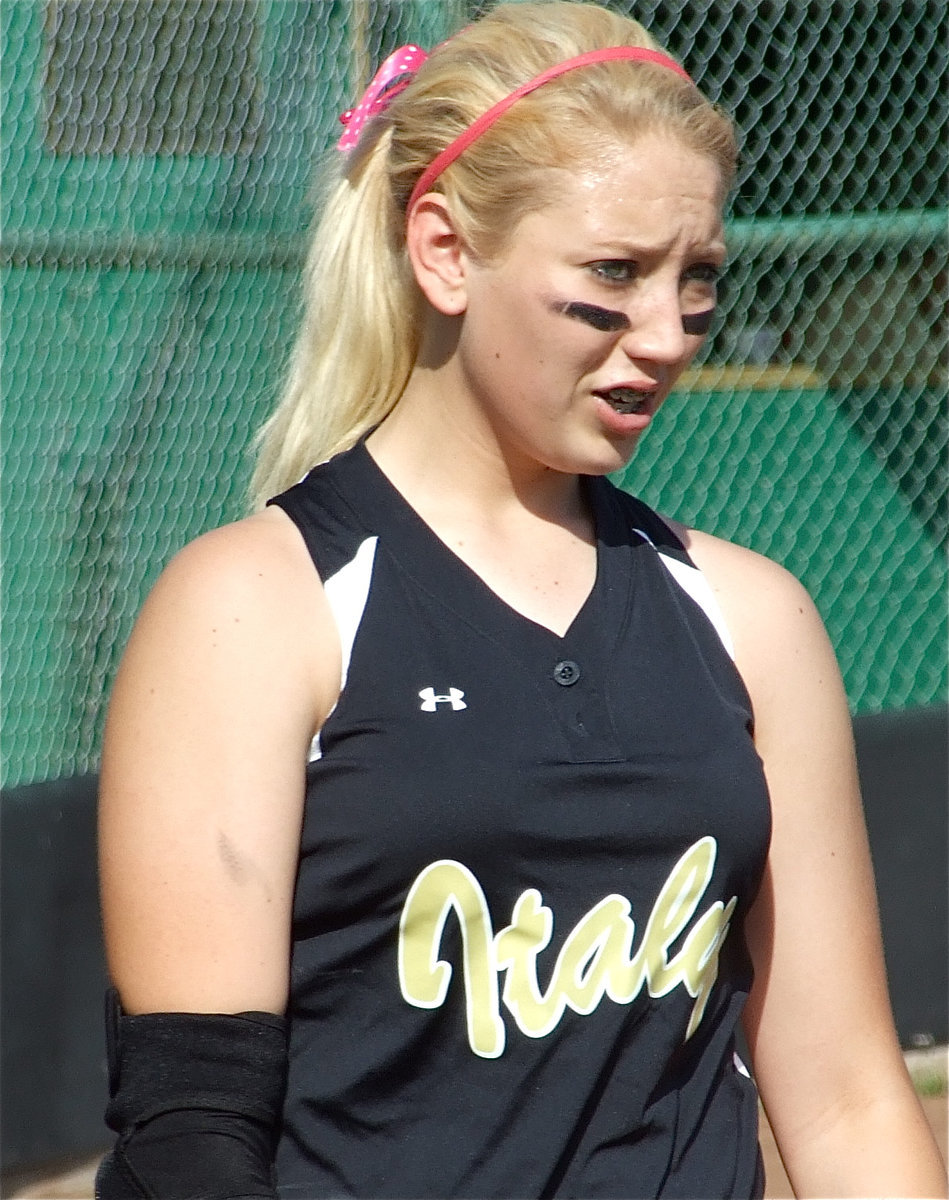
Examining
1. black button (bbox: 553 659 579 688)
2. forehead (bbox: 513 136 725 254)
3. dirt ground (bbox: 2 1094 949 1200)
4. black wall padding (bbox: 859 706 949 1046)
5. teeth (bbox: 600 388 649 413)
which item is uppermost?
forehead (bbox: 513 136 725 254)

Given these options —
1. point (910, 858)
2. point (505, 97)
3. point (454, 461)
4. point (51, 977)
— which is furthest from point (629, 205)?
point (910, 858)

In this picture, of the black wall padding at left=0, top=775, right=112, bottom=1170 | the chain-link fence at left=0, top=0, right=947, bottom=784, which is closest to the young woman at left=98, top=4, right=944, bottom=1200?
the black wall padding at left=0, top=775, right=112, bottom=1170

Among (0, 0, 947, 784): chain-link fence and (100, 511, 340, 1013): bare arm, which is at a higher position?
(100, 511, 340, 1013): bare arm

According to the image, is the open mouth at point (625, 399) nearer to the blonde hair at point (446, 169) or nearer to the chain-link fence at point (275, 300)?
the blonde hair at point (446, 169)

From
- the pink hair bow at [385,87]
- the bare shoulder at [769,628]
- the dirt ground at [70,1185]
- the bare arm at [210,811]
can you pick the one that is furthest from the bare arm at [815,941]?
the dirt ground at [70,1185]

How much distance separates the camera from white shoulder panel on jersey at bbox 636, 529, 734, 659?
1838 millimetres

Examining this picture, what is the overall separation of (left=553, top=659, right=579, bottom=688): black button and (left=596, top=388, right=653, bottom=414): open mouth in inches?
10.6

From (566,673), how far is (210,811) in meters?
0.39

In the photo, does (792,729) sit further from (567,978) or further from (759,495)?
(759,495)

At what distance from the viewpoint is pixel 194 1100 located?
5.10ft

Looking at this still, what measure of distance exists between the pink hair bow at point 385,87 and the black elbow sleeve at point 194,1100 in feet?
3.49

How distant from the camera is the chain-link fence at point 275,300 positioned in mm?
4184

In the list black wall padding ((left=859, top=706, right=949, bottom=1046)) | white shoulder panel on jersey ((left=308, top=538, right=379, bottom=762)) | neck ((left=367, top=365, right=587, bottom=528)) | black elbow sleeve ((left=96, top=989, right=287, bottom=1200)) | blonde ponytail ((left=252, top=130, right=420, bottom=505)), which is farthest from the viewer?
black wall padding ((left=859, top=706, right=949, bottom=1046))

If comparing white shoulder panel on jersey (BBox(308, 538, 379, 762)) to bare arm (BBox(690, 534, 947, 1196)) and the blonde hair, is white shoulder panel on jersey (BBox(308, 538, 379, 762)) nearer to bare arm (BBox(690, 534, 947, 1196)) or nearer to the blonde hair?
the blonde hair
